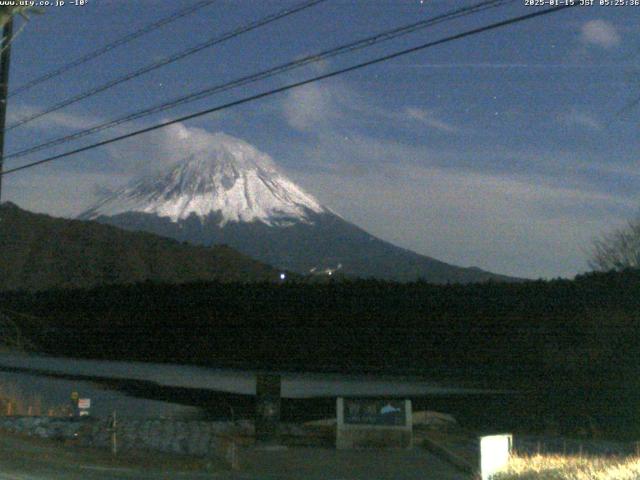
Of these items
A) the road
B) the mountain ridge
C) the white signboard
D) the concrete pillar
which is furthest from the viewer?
the mountain ridge

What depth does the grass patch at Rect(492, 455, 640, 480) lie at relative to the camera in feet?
29.6

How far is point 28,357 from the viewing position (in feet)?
152

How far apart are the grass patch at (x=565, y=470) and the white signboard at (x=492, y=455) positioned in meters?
0.12

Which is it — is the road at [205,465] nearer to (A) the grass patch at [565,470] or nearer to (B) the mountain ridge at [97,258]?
(A) the grass patch at [565,470]

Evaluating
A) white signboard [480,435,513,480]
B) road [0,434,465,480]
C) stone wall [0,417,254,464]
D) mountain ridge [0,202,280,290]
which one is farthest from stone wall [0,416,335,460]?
mountain ridge [0,202,280,290]

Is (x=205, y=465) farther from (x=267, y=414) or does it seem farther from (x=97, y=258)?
(x=97, y=258)

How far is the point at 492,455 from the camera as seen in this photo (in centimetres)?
1073

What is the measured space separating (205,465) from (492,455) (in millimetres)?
4333

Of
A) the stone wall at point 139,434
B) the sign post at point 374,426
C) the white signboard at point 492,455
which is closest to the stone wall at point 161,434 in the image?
the stone wall at point 139,434

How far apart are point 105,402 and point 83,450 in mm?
12459

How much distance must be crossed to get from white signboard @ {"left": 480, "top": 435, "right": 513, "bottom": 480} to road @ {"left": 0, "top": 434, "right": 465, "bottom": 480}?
1596 millimetres

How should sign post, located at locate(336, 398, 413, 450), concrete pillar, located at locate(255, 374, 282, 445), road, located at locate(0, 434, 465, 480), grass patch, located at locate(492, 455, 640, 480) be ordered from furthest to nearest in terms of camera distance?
sign post, located at locate(336, 398, 413, 450) → concrete pillar, located at locate(255, 374, 282, 445) → road, located at locate(0, 434, 465, 480) → grass patch, located at locate(492, 455, 640, 480)

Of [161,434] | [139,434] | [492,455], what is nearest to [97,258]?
[139,434]

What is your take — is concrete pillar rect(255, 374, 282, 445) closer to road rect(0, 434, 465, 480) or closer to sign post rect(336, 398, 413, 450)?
road rect(0, 434, 465, 480)
